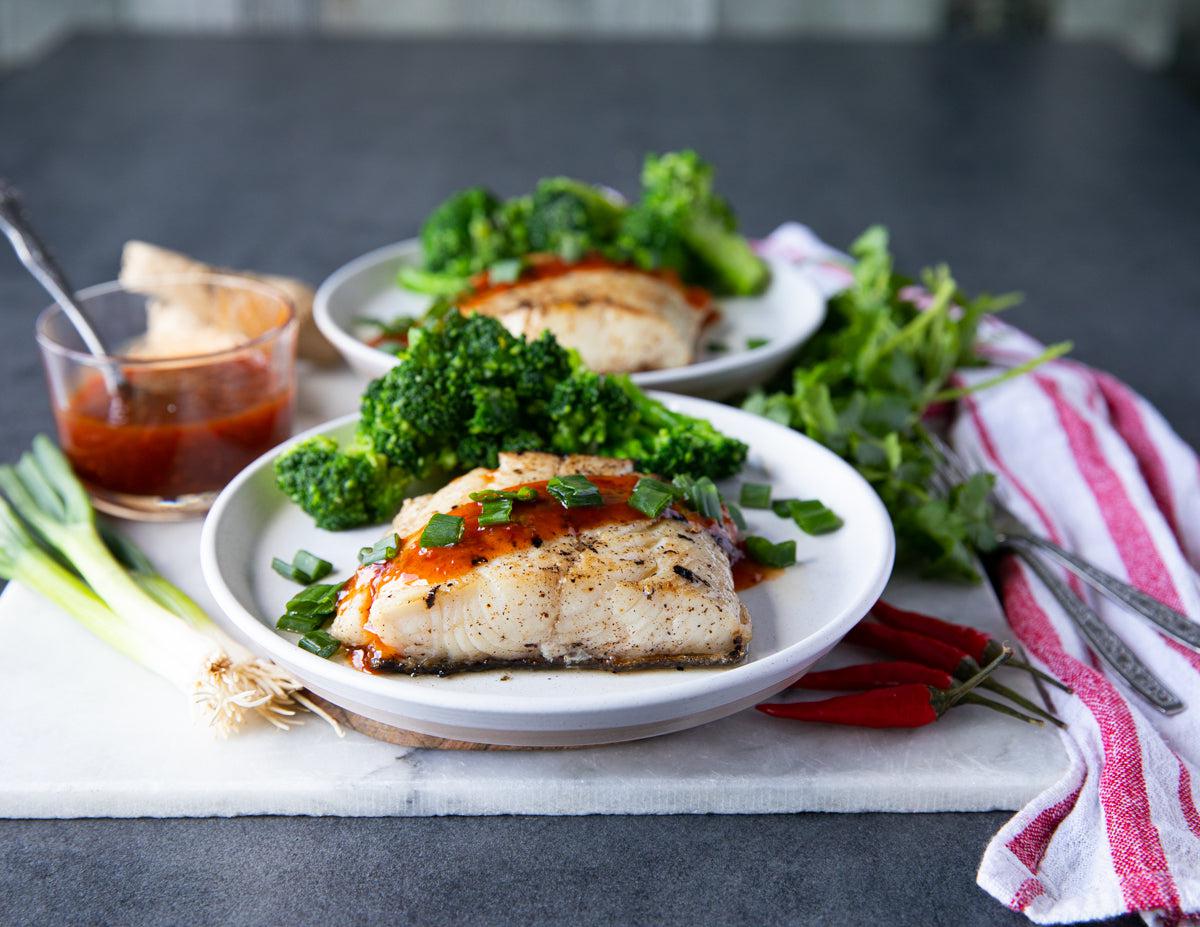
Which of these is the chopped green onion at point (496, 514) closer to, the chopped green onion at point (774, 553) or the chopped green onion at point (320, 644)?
the chopped green onion at point (320, 644)

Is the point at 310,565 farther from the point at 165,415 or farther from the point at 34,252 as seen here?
the point at 34,252

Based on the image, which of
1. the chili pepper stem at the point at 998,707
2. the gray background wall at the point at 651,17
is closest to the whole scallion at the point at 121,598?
the chili pepper stem at the point at 998,707

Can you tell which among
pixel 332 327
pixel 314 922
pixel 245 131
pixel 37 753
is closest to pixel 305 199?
pixel 245 131

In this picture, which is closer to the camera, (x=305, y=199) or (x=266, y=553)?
(x=266, y=553)

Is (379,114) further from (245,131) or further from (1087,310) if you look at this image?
(1087,310)

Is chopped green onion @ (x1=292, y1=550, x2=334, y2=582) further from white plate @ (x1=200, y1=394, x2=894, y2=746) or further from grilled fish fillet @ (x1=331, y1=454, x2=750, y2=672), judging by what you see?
grilled fish fillet @ (x1=331, y1=454, x2=750, y2=672)
